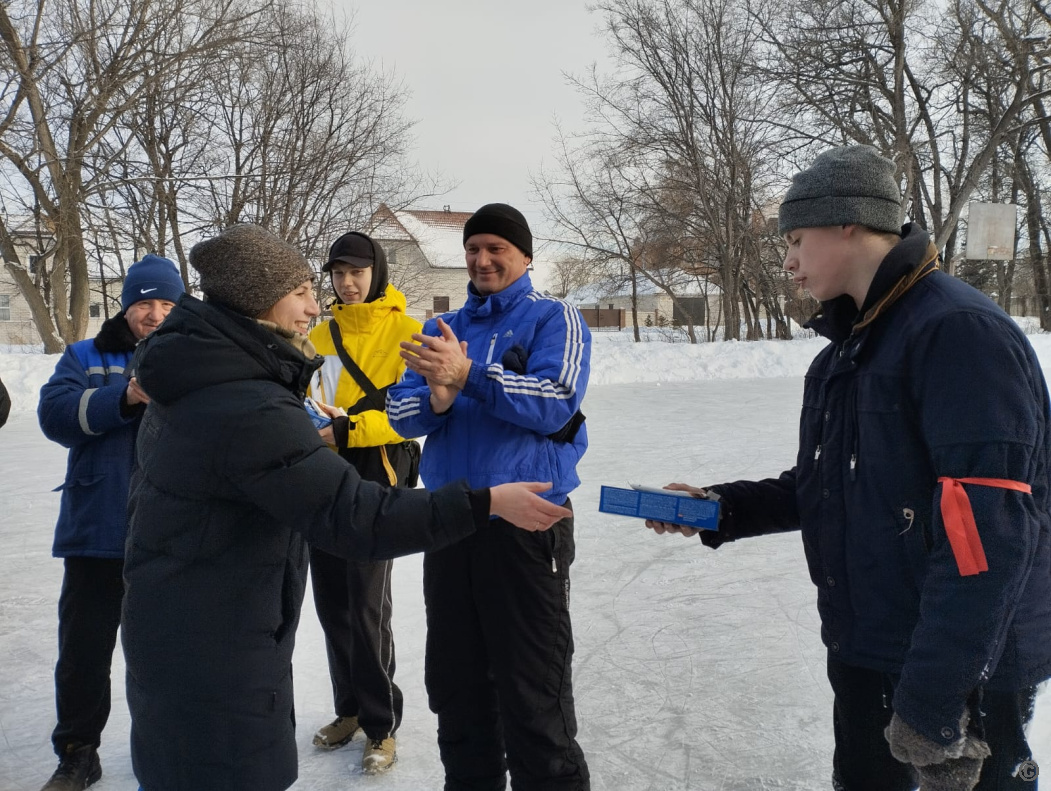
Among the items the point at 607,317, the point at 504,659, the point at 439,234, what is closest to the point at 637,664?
the point at 504,659

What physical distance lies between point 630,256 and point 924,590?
26393mm

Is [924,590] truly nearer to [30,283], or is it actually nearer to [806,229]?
[806,229]

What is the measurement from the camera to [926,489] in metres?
1.55

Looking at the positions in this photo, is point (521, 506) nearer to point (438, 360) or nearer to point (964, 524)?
point (438, 360)

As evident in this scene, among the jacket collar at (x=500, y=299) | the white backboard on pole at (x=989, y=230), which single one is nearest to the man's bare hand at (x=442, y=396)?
the jacket collar at (x=500, y=299)

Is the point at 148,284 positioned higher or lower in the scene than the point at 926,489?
higher

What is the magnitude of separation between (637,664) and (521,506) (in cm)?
213

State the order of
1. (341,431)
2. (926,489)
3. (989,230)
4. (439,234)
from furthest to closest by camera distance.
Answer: (439,234), (989,230), (341,431), (926,489)

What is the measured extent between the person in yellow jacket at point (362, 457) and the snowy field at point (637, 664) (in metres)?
0.16

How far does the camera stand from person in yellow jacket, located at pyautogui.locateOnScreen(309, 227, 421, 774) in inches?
115

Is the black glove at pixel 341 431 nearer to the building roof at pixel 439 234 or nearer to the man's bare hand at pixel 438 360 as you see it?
the man's bare hand at pixel 438 360

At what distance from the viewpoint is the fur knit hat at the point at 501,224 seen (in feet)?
8.18

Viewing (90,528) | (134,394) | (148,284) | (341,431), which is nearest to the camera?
(134,394)

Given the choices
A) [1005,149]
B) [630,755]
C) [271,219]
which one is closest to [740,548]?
[630,755]
